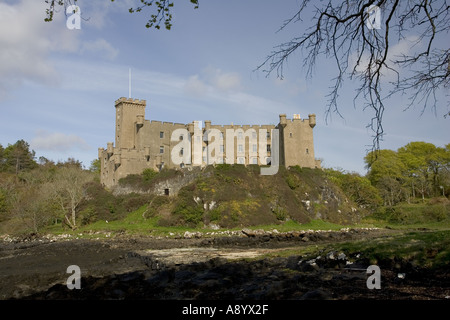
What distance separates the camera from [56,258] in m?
21.1

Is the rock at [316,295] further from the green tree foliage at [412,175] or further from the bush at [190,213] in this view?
the green tree foliage at [412,175]

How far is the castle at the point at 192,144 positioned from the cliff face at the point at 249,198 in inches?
174

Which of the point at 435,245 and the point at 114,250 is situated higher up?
the point at 435,245

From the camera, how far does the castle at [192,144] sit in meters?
50.6

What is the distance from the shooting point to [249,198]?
41.5 m

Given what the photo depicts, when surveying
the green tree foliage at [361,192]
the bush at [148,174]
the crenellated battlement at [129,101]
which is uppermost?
the crenellated battlement at [129,101]

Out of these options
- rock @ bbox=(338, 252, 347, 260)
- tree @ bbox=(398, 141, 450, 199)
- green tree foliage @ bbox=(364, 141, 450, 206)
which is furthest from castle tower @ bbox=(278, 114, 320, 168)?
rock @ bbox=(338, 252, 347, 260)

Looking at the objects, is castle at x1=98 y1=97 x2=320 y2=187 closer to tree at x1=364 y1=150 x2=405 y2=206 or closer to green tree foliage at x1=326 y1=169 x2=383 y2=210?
green tree foliage at x1=326 y1=169 x2=383 y2=210

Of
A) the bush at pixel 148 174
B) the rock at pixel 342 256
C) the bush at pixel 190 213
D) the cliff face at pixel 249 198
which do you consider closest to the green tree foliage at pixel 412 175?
the cliff face at pixel 249 198

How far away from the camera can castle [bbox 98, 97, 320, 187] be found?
166 feet
